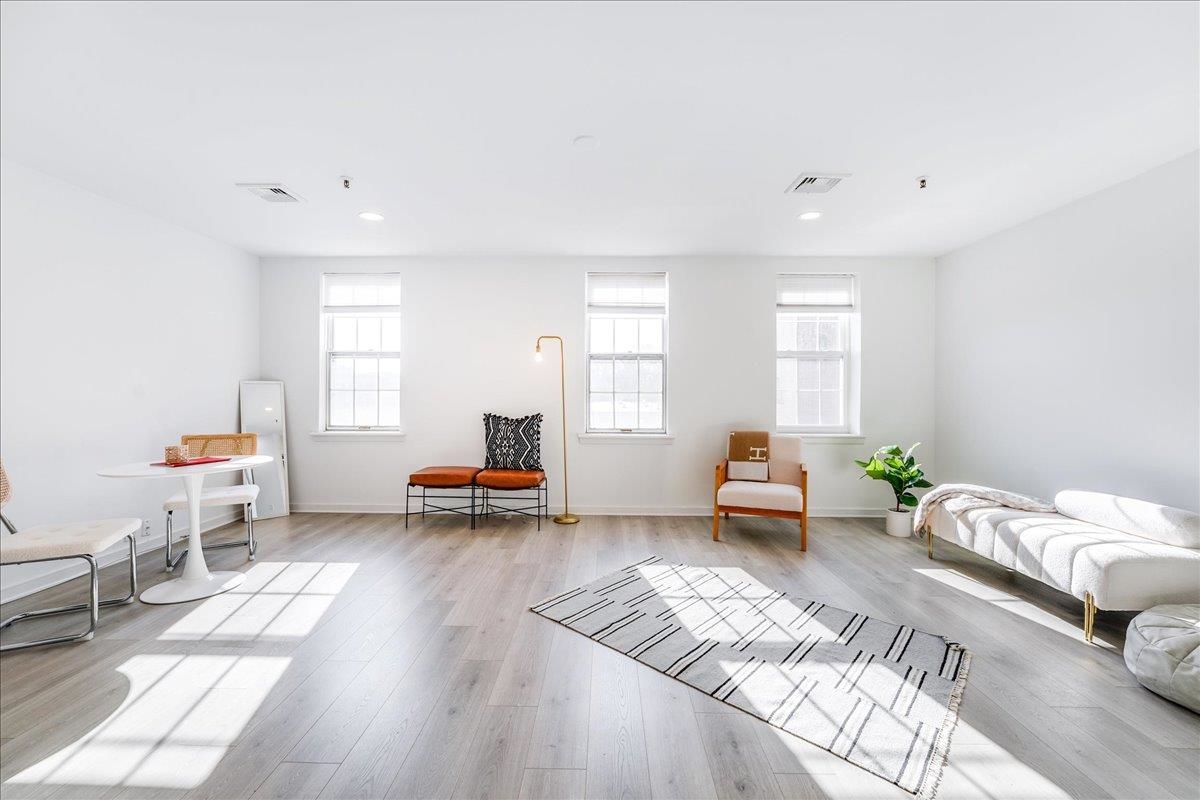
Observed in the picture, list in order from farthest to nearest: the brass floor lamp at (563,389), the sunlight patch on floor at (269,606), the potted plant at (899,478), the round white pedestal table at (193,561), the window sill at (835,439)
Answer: the window sill at (835,439), the brass floor lamp at (563,389), the potted plant at (899,478), the round white pedestal table at (193,561), the sunlight patch on floor at (269,606)

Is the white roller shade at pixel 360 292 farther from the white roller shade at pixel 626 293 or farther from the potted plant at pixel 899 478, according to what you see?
the potted plant at pixel 899 478

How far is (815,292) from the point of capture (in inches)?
207

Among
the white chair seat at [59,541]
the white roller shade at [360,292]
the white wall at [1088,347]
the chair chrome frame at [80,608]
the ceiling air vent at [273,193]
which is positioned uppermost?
the ceiling air vent at [273,193]

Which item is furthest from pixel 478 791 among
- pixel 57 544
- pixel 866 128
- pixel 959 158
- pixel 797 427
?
pixel 797 427

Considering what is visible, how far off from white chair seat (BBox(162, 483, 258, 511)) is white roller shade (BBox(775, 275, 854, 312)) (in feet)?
16.2

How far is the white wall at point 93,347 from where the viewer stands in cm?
312

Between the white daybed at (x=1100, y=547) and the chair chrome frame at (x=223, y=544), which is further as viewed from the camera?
the chair chrome frame at (x=223, y=544)

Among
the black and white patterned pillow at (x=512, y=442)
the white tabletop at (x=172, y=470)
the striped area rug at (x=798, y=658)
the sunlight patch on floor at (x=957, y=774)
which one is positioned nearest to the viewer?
the sunlight patch on floor at (x=957, y=774)

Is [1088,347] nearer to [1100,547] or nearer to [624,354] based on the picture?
[1100,547]

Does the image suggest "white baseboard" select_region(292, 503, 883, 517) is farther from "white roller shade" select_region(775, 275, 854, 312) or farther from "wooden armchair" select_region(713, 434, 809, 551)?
"white roller shade" select_region(775, 275, 854, 312)

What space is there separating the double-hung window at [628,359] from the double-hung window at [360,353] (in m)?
2.08

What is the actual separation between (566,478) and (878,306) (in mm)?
3615

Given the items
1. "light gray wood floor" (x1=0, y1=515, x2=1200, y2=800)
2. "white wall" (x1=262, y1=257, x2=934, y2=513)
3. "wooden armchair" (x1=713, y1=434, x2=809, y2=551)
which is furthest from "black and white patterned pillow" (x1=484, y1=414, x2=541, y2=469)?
"wooden armchair" (x1=713, y1=434, x2=809, y2=551)

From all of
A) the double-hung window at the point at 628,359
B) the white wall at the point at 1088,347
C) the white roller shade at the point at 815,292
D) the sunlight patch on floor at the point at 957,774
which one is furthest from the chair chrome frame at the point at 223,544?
the white wall at the point at 1088,347
